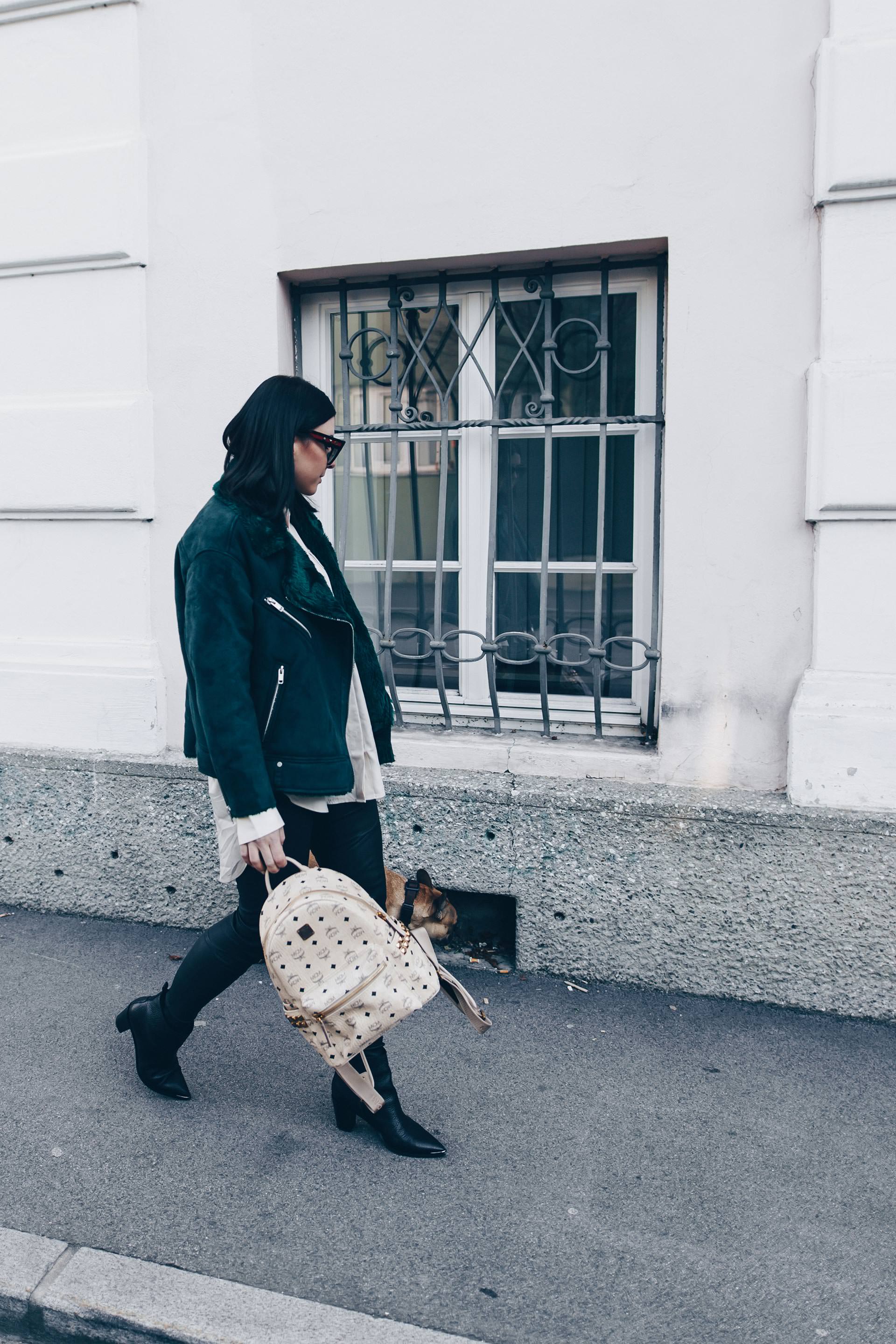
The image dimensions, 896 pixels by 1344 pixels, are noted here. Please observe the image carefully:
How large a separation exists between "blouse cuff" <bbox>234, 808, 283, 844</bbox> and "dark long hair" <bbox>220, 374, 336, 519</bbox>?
753 mm

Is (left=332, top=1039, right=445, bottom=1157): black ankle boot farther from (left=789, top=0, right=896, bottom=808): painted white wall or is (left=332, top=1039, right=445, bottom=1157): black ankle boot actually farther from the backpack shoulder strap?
(left=789, top=0, right=896, bottom=808): painted white wall

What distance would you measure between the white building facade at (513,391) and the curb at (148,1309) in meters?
1.84

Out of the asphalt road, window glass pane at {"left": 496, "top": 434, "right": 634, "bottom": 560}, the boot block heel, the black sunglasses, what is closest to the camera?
the asphalt road

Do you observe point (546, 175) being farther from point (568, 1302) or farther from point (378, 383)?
point (568, 1302)

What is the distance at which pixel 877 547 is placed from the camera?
3627mm

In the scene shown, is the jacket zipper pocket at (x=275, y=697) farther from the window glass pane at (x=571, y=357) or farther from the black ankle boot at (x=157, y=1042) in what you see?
the window glass pane at (x=571, y=357)

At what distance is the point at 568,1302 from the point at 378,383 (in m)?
3.37

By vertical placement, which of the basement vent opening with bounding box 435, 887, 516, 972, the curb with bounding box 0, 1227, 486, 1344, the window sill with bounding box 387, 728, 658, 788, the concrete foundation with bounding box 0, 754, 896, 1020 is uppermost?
the window sill with bounding box 387, 728, 658, 788

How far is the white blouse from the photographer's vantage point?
283 centimetres

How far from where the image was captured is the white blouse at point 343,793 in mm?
2826

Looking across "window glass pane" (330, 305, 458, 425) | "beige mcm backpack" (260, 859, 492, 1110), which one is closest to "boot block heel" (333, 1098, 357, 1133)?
"beige mcm backpack" (260, 859, 492, 1110)

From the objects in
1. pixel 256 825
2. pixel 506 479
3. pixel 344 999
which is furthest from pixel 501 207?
pixel 344 999

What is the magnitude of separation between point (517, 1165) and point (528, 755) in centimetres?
163

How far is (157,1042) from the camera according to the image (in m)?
3.10
